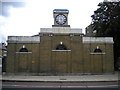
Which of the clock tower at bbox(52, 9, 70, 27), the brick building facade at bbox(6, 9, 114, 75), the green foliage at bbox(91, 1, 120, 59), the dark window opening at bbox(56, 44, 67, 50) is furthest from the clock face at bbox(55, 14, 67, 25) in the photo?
the green foliage at bbox(91, 1, 120, 59)

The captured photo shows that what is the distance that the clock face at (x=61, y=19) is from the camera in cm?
2411

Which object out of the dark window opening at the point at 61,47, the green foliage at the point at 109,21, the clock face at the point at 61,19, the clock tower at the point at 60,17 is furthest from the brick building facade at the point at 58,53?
the green foliage at the point at 109,21

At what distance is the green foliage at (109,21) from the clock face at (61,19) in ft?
25.1

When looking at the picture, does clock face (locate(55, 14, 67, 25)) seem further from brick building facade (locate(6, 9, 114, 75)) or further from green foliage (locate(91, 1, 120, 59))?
green foliage (locate(91, 1, 120, 59))

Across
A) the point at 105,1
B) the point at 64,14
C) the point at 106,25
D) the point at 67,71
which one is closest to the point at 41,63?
the point at 67,71

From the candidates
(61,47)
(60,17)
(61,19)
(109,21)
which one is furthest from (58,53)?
(109,21)

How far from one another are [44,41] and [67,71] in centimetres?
521

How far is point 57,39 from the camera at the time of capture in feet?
72.4

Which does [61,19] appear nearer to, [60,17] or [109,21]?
[60,17]

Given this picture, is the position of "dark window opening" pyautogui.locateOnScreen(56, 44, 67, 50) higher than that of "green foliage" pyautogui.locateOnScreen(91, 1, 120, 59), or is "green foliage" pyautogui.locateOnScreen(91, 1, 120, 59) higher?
"green foliage" pyautogui.locateOnScreen(91, 1, 120, 59)

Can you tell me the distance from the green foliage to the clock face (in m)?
7.66

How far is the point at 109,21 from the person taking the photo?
28.2m

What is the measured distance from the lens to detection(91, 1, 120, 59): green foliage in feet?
89.2

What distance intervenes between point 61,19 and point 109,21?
946cm
